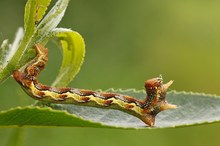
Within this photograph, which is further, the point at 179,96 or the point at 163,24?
the point at 163,24

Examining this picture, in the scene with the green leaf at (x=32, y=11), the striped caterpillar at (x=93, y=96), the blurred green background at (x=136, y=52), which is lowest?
the striped caterpillar at (x=93, y=96)

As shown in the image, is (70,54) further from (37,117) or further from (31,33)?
(37,117)

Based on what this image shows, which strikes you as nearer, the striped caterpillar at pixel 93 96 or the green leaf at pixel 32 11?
the green leaf at pixel 32 11

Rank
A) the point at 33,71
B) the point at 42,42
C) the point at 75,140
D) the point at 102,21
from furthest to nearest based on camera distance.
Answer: the point at 102,21 < the point at 75,140 < the point at 33,71 < the point at 42,42

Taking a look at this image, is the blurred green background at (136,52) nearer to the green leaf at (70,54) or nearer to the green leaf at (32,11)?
the green leaf at (70,54)

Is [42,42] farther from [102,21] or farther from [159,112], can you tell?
[102,21]

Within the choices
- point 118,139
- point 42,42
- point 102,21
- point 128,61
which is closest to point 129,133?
point 118,139

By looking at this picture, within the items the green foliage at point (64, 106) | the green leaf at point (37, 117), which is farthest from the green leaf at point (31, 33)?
the green leaf at point (37, 117)
